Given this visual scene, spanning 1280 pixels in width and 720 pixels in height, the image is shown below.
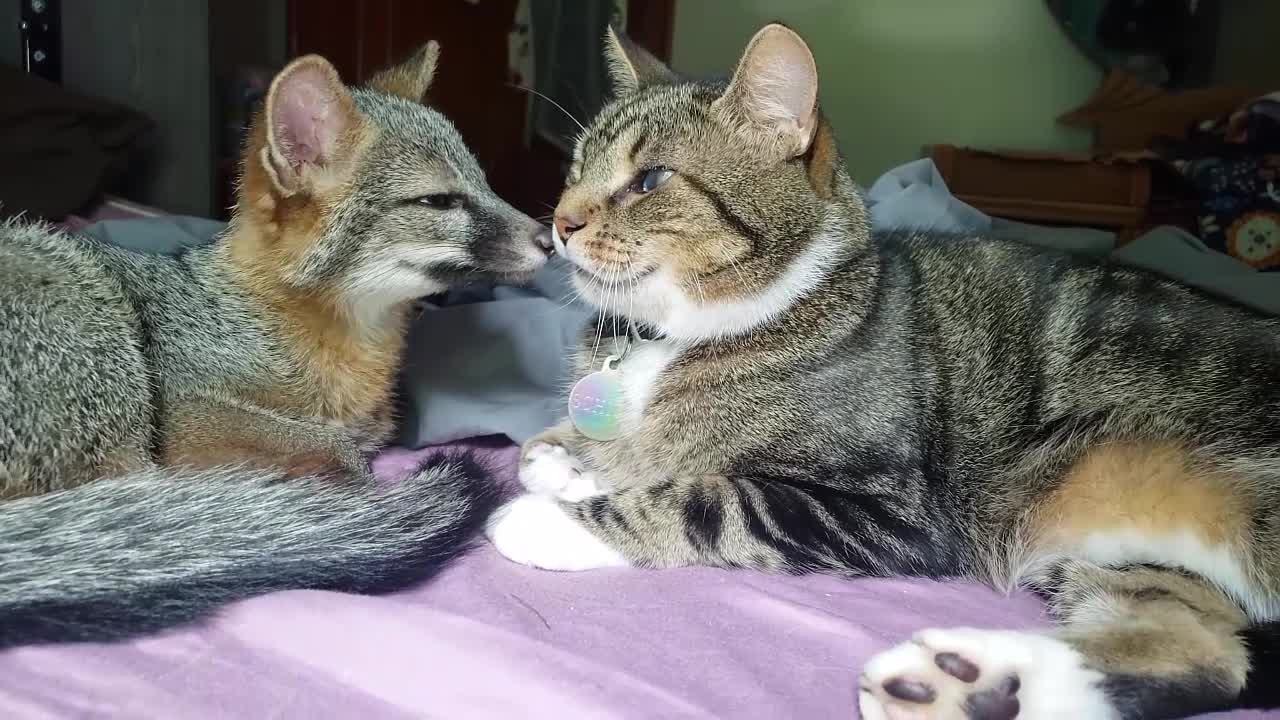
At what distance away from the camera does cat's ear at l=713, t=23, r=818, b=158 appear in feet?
3.51

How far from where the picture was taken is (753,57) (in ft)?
3.59

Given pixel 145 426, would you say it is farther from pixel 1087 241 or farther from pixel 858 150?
pixel 858 150

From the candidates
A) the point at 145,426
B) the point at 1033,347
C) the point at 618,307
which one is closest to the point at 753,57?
the point at 618,307

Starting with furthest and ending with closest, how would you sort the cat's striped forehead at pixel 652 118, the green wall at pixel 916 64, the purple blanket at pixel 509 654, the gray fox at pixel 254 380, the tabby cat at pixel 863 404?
the green wall at pixel 916 64 → the cat's striped forehead at pixel 652 118 → the tabby cat at pixel 863 404 → the gray fox at pixel 254 380 → the purple blanket at pixel 509 654

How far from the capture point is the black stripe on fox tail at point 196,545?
2.60ft

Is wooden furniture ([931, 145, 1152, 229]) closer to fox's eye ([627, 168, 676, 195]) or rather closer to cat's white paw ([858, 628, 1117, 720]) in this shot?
fox's eye ([627, 168, 676, 195])

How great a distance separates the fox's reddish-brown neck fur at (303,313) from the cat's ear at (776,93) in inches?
20.8

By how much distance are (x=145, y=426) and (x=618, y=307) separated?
569mm

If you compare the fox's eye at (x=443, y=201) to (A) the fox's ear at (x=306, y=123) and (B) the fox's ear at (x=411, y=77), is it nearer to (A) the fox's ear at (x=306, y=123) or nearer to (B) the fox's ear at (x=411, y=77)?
(A) the fox's ear at (x=306, y=123)

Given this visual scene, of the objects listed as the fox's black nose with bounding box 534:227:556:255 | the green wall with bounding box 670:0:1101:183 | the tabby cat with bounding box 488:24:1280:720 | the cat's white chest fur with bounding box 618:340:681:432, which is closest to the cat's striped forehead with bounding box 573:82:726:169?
the tabby cat with bounding box 488:24:1280:720

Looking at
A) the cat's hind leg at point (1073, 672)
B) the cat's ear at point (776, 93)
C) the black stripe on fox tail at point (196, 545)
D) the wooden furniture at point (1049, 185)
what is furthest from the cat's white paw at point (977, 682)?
the wooden furniture at point (1049, 185)

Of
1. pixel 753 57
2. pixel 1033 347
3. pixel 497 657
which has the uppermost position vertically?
pixel 753 57

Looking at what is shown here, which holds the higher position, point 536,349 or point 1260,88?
point 1260,88

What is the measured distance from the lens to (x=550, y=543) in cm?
102
